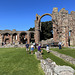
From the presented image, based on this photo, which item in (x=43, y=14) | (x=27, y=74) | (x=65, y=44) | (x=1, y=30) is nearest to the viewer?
(x=27, y=74)

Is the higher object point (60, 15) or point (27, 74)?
point (60, 15)

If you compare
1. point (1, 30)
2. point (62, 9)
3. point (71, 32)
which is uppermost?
point (62, 9)

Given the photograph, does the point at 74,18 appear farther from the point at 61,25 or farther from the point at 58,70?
the point at 58,70

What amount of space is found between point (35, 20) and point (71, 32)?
44.3 feet

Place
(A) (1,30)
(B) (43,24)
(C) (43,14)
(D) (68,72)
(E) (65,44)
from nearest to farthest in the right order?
(D) (68,72) < (E) (65,44) < (C) (43,14) < (A) (1,30) < (B) (43,24)

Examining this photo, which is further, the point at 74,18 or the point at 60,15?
the point at 74,18

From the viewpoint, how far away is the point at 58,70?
3.34 m

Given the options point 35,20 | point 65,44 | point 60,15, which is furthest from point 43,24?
point 65,44

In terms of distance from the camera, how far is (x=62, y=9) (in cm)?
2294

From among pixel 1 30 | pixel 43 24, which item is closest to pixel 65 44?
pixel 43 24

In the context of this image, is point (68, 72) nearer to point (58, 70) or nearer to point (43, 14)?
point (58, 70)

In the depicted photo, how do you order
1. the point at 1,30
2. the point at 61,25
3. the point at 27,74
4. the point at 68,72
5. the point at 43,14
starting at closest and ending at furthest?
the point at 68,72, the point at 27,74, the point at 61,25, the point at 43,14, the point at 1,30

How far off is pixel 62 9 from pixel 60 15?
157 centimetres

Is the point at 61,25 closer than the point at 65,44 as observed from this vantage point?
No
